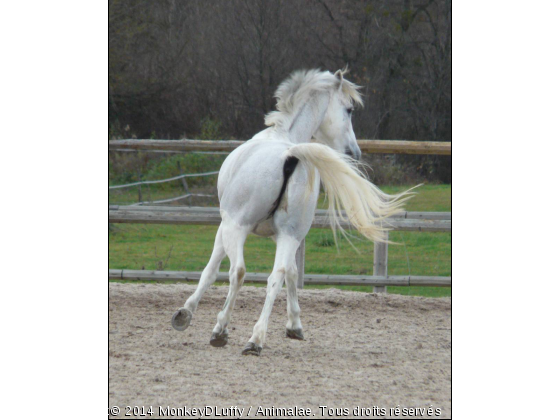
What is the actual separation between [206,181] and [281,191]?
6.21m

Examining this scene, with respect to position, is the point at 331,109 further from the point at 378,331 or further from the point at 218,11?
the point at 218,11

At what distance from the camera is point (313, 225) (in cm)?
550

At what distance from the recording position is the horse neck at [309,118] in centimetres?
397

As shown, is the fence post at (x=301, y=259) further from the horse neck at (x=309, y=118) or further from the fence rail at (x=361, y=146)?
the horse neck at (x=309, y=118)

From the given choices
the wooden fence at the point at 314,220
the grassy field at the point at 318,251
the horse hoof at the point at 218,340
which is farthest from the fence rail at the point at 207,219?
the horse hoof at the point at 218,340

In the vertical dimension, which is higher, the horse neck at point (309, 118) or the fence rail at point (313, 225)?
the horse neck at point (309, 118)

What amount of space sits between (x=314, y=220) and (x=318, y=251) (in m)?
2.68

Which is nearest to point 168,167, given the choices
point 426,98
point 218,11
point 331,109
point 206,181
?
point 206,181

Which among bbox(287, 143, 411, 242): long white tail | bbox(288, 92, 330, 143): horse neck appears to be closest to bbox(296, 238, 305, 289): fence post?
bbox(288, 92, 330, 143): horse neck

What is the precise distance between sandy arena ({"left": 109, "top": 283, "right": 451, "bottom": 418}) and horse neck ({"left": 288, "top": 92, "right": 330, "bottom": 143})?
135 cm

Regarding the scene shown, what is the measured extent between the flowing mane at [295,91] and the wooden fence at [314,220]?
130cm

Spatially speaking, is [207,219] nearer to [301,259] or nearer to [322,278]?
[301,259]

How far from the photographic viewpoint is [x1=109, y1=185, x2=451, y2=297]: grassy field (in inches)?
291

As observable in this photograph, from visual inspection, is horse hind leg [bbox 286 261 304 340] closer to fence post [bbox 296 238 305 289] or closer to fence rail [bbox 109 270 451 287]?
fence post [bbox 296 238 305 289]
